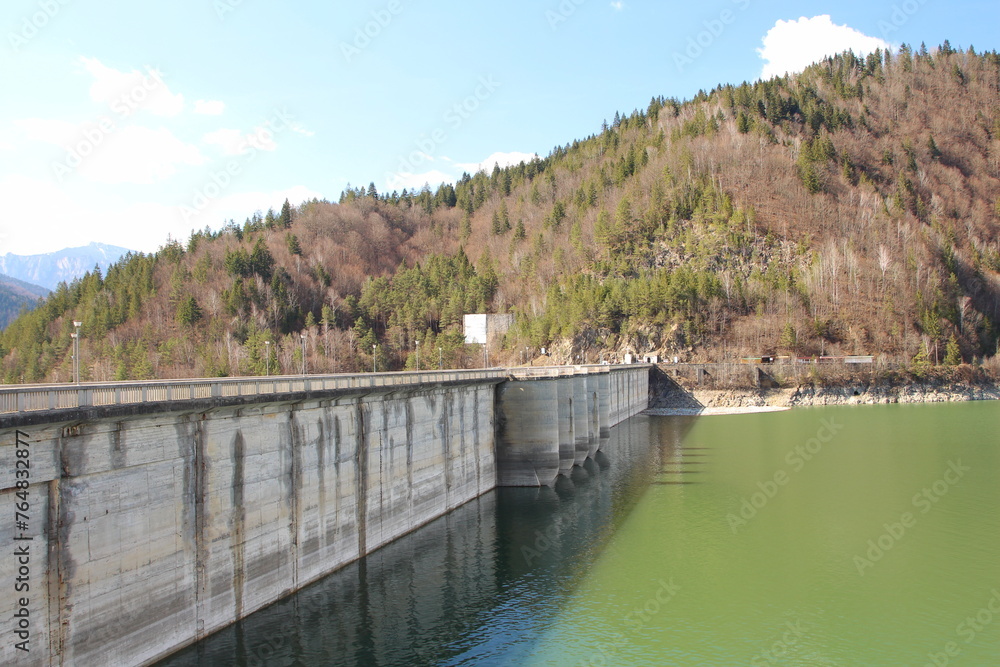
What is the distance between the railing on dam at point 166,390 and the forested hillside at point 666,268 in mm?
88467

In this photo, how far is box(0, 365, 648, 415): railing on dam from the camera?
1638 cm

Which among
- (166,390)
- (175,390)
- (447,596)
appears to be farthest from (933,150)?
(166,390)

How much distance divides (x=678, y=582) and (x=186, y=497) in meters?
19.8

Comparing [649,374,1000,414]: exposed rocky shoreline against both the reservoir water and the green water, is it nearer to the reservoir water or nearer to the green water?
the green water

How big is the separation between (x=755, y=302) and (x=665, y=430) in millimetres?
51421

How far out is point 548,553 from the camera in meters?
33.5

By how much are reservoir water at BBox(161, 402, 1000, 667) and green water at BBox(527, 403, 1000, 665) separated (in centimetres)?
10

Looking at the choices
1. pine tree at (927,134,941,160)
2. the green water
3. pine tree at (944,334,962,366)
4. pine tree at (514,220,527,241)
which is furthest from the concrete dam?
pine tree at (927,134,941,160)

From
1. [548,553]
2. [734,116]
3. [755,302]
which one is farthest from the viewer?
[734,116]

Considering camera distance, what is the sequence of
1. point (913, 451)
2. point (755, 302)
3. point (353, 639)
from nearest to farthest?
point (353, 639), point (913, 451), point (755, 302)

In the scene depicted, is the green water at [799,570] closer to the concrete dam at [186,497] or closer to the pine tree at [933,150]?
the concrete dam at [186,497]

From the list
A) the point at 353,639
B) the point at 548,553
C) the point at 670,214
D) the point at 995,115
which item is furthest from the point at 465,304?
the point at 995,115

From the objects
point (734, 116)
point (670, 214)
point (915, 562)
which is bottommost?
point (915, 562)

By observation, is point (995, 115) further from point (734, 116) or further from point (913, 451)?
point (913, 451)
